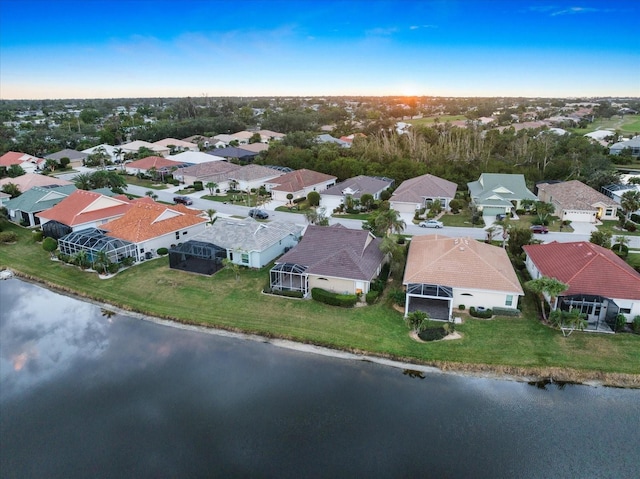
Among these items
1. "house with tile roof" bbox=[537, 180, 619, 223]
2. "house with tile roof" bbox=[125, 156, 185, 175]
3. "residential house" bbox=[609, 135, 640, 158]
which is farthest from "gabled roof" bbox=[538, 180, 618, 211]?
"house with tile roof" bbox=[125, 156, 185, 175]

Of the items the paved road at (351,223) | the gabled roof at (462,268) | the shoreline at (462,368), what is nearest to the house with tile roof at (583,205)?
the paved road at (351,223)

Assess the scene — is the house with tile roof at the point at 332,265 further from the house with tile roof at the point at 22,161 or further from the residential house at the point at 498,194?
the house with tile roof at the point at 22,161

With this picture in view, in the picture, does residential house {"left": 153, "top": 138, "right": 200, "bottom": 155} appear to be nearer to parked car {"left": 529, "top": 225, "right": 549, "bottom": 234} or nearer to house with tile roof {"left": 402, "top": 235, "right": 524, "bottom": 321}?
parked car {"left": 529, "top": 225, "right": 549, "bottom": 234}

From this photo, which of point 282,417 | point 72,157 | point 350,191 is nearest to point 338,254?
point 282,417

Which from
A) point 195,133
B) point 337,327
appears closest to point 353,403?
point 337,327

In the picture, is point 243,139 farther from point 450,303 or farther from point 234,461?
point 234,461
